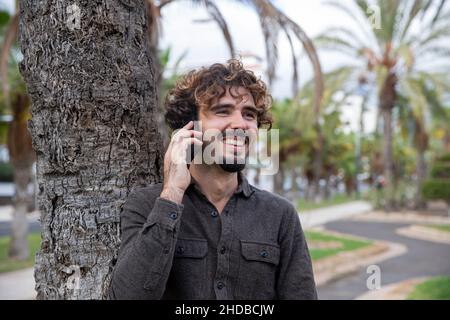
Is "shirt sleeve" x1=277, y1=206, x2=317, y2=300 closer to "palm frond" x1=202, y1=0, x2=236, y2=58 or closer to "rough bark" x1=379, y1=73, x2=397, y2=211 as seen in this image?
"palm frond" x1=202, y1=0, x2=236, y2=58

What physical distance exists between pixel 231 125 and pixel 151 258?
58 centimetres

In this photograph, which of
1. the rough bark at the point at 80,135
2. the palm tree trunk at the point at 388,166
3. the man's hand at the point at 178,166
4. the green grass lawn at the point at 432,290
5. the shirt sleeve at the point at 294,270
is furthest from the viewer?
the palm tree trunk at the point at 388,166

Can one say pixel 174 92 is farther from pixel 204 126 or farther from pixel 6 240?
pixel 6 240

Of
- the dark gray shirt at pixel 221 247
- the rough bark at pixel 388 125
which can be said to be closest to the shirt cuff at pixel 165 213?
the dark gray shirt at pixel 221 247

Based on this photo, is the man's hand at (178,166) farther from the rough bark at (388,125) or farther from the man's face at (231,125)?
the rough bark at (388,125)

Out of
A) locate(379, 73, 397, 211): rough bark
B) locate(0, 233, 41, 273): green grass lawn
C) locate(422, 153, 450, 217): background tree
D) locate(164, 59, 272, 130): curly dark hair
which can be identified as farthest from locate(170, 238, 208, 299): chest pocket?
locate(422, 153, 450, 217): background tree

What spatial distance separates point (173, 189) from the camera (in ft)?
6.01

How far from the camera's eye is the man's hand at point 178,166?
5.99 ft

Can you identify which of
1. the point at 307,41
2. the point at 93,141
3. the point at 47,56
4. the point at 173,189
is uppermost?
the point at 307,41

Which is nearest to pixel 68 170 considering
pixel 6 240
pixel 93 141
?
pixel 93 141

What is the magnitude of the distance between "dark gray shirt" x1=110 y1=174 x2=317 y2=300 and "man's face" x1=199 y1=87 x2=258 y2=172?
0.17 meters

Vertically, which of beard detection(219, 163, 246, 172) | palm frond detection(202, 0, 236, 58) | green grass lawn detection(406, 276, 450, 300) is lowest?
green grass lawn detection(406, 276, 450, 300)

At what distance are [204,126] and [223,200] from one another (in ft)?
1.00

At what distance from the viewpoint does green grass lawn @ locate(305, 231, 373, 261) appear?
10501 millimetres
